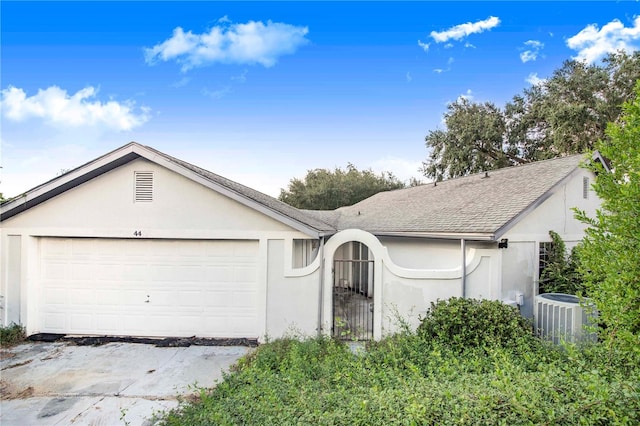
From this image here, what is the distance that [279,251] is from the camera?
782cm

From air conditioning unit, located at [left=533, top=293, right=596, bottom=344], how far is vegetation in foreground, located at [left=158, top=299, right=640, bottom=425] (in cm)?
109

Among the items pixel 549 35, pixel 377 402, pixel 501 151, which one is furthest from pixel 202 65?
pixel 501 151

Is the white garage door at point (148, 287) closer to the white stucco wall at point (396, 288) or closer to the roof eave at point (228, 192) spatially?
the roof eave at point (228, 192)

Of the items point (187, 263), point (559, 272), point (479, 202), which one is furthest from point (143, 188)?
point (559, 272)

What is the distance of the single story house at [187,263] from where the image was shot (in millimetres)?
7715

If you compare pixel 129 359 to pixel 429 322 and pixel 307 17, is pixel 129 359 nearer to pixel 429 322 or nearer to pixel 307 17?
pixel 429 322

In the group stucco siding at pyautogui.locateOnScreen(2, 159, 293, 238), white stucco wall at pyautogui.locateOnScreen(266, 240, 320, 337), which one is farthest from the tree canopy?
stucco siding at pyautogui.locateOnScreen(2, 159, 293, 238)

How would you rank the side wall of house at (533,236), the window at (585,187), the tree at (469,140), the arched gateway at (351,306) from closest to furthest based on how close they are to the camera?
the arched gateway at (351,306), the side wall of house at (533,236), the window at (585,187), the tree at (469,140)

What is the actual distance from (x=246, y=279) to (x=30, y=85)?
463 inches

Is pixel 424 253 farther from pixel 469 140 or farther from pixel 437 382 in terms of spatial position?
pixel 469 140

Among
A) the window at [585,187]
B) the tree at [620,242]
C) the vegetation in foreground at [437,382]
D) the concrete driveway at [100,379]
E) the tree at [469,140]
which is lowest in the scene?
the concrete driveway at [100,379]

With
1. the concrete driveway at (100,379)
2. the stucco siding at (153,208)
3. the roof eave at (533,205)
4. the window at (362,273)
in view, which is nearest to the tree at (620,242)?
the roof eave at (533,205)

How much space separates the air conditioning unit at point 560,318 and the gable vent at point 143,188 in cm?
968

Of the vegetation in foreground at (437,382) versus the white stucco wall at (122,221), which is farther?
the white stucco wall at (122,221)
